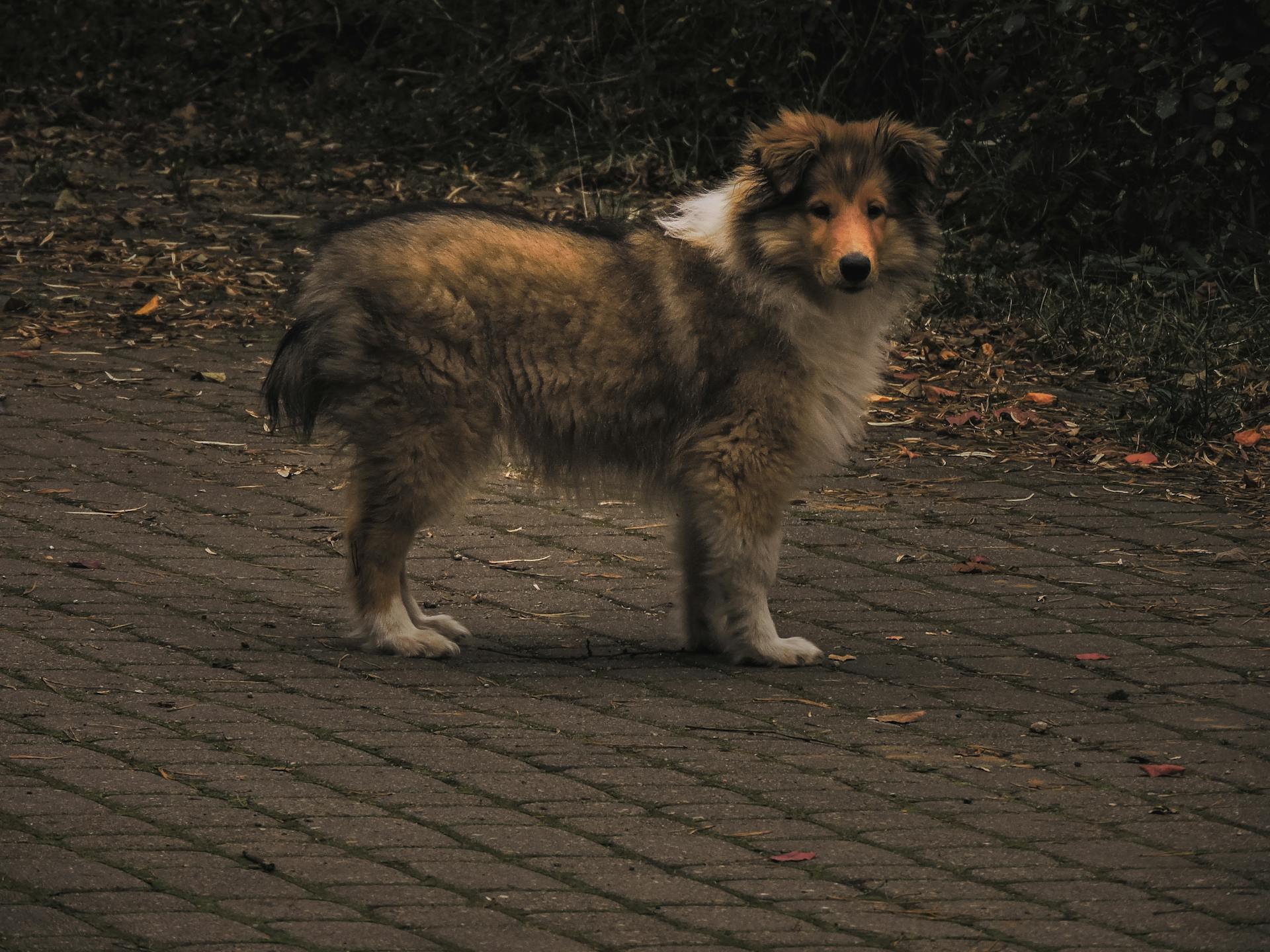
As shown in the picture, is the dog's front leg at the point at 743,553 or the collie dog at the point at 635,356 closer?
the collie dog at the point at 635,356

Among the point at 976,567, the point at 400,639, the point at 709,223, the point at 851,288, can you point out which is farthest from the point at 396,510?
the point at 976,567

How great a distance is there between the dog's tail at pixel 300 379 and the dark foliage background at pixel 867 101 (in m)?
4.32

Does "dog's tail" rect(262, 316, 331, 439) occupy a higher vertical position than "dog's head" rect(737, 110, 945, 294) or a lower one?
lower

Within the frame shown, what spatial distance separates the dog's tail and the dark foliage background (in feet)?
14.2

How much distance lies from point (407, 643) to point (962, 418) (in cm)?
390

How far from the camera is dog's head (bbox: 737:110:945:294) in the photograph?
253 inches

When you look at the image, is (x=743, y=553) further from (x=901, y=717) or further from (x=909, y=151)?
(x=909, y=151)

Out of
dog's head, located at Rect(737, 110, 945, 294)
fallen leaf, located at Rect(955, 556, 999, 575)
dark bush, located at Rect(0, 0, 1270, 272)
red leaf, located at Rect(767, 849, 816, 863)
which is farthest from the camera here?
dark bush, located at Rect(0, 0, 1270, 272)

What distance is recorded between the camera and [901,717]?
586cm

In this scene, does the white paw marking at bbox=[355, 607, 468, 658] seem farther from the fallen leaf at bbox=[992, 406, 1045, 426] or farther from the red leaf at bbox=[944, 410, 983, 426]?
the fallen leaf at bbox=[992, 406, 1045, 426]

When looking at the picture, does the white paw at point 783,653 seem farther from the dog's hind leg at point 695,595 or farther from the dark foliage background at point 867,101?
the dark foliage background at point 867,101

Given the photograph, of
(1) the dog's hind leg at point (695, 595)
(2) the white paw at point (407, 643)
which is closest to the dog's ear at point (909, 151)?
(1) the dog's hind leg at point (695, 595)

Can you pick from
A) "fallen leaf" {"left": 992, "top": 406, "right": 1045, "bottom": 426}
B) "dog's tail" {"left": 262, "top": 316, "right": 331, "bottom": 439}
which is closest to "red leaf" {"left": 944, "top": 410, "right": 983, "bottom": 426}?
"fallen leaf" {"left": 992, "top": 406, "right": 1045, "bottom": 426}

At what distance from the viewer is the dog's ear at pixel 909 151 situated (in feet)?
21.4
